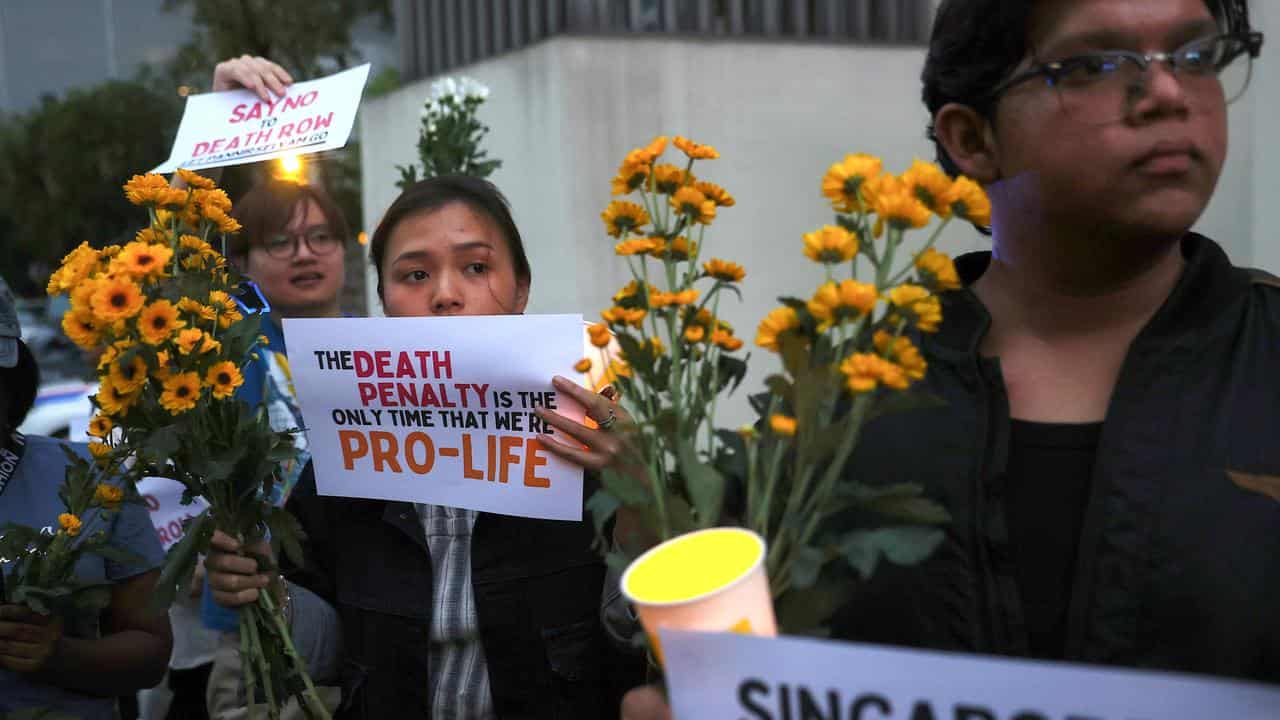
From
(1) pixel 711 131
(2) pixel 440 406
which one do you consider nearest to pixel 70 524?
(2) pixel 440 406

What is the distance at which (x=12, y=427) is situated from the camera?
2.25 meters

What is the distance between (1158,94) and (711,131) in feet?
14.1

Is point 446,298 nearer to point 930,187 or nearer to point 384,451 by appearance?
point 384,451

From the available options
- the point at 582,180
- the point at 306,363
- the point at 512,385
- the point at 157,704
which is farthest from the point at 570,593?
the point at 582,180

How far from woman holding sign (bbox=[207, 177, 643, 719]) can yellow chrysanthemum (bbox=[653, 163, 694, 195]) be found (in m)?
0.62

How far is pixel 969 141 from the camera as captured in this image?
1.46 meters

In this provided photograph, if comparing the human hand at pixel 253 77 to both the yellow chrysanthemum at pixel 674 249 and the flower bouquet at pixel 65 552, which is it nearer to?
the flower bouquet at pixel 65 552

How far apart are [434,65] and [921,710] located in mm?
6000

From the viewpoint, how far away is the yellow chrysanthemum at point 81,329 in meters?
1.63

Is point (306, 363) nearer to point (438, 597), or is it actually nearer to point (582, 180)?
point (438, 597)

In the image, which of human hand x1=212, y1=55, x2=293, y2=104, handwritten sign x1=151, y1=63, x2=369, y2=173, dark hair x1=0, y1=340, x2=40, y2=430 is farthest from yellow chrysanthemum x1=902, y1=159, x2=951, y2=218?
human hand x1=212, y1=55, x2=293, y2=104

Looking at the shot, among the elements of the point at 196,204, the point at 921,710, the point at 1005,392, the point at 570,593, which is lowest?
the point at 570,593

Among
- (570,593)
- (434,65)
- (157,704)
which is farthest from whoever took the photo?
(434,65)

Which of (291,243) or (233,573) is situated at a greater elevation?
(291,243)
